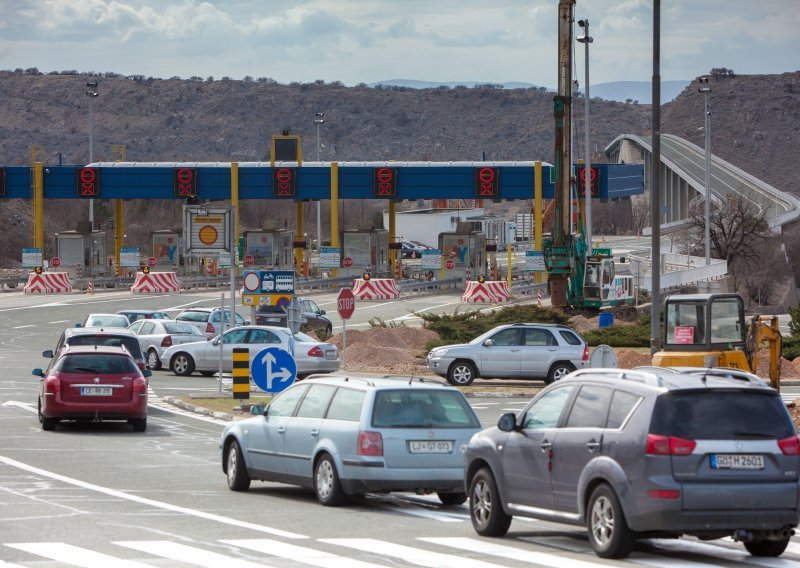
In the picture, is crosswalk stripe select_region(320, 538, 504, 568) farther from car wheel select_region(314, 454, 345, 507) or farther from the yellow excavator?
the yellow excavator

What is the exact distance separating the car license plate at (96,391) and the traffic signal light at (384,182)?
51611 mm

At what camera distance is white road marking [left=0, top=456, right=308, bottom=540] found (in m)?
14.2

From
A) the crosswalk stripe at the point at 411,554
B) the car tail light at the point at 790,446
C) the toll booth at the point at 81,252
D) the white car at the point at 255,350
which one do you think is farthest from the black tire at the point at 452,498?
the toll booth at the point at 81,252

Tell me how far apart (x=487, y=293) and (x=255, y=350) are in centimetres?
2877

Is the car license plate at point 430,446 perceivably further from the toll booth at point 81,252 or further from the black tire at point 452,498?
the toll booth at point 81,252

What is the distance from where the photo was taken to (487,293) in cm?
6406

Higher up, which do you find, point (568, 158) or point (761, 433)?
point (568, 158)

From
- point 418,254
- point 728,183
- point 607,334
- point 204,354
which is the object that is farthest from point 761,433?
point 728,183

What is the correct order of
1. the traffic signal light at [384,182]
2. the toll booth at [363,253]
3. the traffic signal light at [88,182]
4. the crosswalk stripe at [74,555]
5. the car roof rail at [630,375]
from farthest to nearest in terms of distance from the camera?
1. the traffic signal light at [88,182]
2. the traffic signal light at [384,182]
3. the toll booth at [363,253]
4. the car roof rail at [630,375]
5. the crosswalk stripe at [74,555]

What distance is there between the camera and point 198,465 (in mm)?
20547

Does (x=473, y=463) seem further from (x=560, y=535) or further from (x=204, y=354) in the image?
(x=204, y=354)

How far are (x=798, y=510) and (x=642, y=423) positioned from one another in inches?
55.0

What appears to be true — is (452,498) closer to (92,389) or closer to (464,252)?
(92,389)

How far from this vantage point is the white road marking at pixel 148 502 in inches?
561
